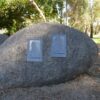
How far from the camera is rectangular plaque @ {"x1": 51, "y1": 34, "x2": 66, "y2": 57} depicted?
7070 millimetres

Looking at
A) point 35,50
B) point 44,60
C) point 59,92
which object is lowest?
point 59,92

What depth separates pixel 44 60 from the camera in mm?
6969

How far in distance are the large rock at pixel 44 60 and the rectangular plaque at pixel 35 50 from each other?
0.08 m

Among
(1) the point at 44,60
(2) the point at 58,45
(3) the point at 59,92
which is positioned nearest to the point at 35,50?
(1) the point at 44,60

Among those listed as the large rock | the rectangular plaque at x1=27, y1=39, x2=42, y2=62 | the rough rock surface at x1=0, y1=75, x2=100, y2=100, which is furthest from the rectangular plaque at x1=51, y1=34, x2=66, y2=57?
the rough rock surface at x1=0, y1=75, x2=100, y2=100

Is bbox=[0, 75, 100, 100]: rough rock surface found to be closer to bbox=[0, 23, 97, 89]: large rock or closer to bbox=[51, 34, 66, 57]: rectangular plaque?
bbox=[0, 23, 97, 89]: large rock

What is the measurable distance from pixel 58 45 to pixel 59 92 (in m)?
1.11

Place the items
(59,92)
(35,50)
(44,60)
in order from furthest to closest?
(35,50), (44,60), (59,92)

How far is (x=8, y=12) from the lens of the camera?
26.5 metres

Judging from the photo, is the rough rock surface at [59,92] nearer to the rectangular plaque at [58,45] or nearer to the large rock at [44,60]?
the large rock at [44,60]

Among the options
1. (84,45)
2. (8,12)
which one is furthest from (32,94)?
(8,12)

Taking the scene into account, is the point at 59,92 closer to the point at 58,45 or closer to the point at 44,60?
the point at 44,60

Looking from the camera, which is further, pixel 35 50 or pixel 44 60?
pixel 35 50

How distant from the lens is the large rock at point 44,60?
6.80 metres
